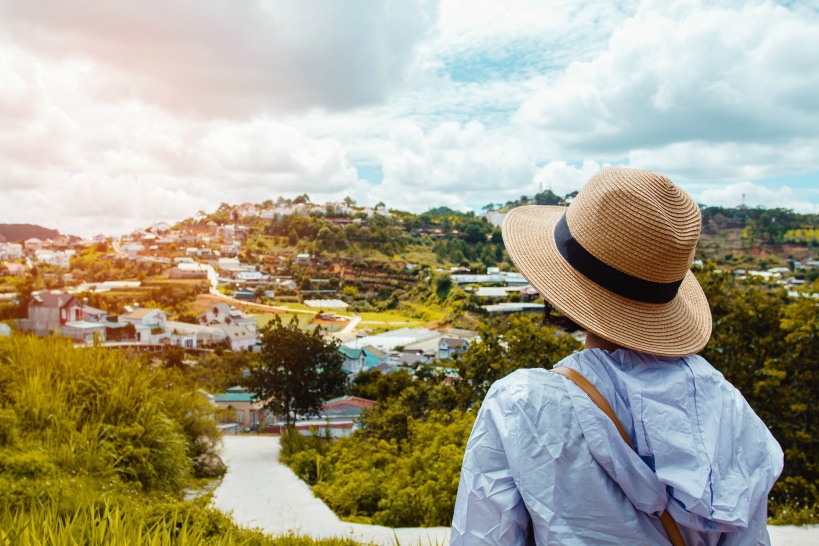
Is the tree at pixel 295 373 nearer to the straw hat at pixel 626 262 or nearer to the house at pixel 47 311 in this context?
the house at pixel 47 311

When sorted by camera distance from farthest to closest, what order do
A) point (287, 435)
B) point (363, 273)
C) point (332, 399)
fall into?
point (363, 273)
point (332, 399)
point (287, 435)

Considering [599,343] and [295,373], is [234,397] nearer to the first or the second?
[295,373]

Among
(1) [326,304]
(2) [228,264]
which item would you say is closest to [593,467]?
(1) [326,304]

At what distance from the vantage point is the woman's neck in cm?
82

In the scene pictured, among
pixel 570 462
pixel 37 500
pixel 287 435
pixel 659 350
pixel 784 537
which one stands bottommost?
pixel 287 435

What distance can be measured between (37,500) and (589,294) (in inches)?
107

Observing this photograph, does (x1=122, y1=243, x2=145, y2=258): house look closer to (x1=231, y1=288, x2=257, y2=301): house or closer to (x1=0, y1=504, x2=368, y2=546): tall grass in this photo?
(x1=231, y1=288, x2=257, y2=301): house

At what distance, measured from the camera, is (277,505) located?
4.84 m

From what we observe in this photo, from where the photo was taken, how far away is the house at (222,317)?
12328mm

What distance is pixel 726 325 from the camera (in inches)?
223

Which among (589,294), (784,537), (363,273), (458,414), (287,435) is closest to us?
(589,294)

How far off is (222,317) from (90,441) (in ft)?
28.2

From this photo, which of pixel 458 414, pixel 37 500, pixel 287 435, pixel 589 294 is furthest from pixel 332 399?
pixel 589 294

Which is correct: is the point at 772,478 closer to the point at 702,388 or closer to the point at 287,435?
the point at 702,388
